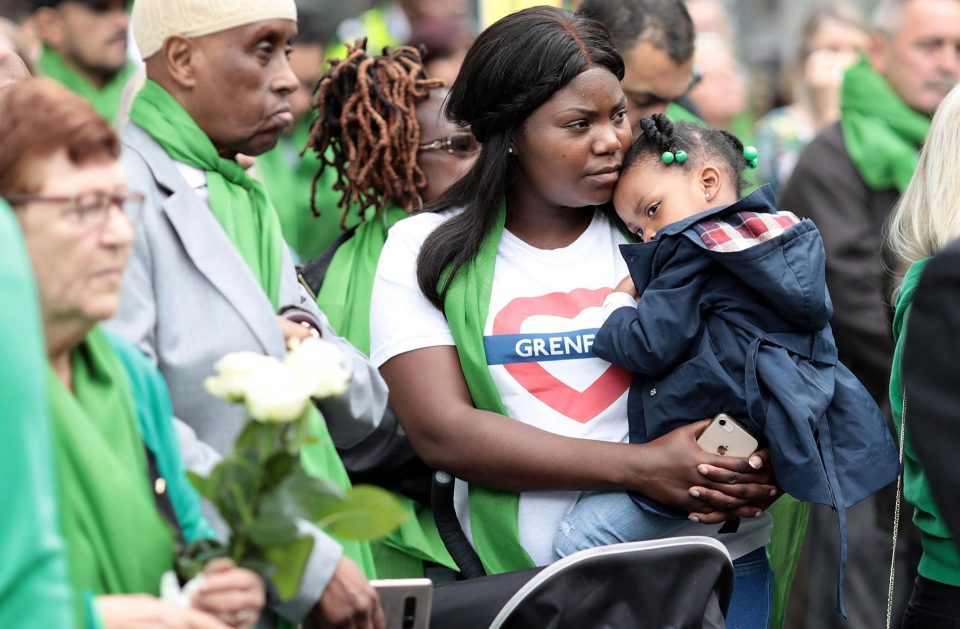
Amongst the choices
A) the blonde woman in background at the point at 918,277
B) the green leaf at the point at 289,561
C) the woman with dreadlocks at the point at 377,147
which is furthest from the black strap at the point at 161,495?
the blonde woman in background at the point at 918,277

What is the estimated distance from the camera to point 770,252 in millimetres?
3160

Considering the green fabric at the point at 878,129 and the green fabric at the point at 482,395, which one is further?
the green fabric at the point at 878,129

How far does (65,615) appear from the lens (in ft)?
6.41

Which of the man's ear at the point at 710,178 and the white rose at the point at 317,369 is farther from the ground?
the white rose at the point at 317,369

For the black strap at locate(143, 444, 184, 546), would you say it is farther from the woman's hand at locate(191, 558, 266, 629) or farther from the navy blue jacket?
the navy blue jacket

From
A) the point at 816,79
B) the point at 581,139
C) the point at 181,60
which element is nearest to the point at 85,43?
the point at 181,60

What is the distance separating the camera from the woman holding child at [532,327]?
3.22 metres

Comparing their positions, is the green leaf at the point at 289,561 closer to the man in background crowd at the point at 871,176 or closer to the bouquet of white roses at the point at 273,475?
the bouquet of white roses at the point at 273,475

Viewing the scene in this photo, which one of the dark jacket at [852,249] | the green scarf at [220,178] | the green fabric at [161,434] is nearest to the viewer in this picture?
the green fabric at [161,434]

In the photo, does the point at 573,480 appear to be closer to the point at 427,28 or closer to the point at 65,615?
the point at 65,615

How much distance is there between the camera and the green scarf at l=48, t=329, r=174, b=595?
221cm

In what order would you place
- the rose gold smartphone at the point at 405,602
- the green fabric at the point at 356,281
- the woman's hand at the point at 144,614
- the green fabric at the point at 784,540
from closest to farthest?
the woman's hand at the point at 144,614, the rose gold smartphone at the point at 405,602, the green fabric at the point at 784,540, the green fabric at the point at 356,281

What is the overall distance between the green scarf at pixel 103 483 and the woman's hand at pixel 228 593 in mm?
114

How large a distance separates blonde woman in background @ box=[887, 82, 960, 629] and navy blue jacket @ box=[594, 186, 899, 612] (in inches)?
4.8
